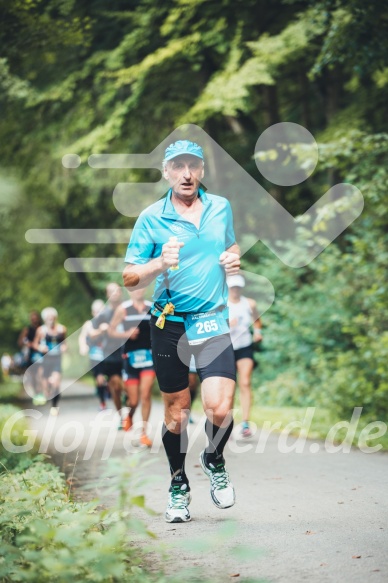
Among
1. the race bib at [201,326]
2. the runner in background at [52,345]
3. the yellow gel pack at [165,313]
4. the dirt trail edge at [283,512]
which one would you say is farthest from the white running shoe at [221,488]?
the runner in background at [52,345]

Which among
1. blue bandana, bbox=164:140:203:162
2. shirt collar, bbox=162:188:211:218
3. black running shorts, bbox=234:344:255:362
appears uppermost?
blue bandana, bbox=164:140:203:162

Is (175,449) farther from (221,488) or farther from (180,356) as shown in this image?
(180,356)

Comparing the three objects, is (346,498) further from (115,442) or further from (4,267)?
(4,267)

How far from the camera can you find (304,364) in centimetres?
1622

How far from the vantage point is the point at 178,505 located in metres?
5.66

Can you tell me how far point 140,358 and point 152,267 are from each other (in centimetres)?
544

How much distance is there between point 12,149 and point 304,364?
24.1ft

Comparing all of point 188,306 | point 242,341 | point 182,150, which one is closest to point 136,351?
point 242,341

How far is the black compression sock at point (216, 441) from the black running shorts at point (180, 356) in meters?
0.33

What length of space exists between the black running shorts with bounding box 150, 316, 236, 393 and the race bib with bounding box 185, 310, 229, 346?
0.04 meters

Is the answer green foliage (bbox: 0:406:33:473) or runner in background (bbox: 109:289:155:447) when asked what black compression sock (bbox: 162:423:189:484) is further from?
runner in background (bbox: 109:289:155:447)

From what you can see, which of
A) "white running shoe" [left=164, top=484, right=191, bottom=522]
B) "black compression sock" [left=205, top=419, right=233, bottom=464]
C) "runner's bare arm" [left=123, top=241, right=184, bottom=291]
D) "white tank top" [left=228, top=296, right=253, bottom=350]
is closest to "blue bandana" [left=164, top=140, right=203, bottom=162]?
"runner's bare arm" [left=123, top=241, right=184, bottom=291]

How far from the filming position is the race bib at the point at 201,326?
18.5 ft

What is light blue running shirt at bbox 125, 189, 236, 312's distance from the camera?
5602mm
